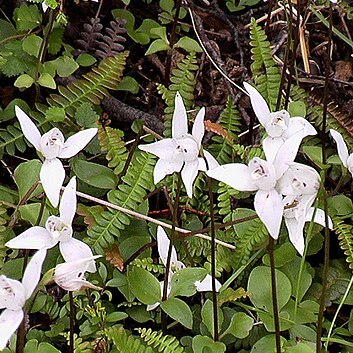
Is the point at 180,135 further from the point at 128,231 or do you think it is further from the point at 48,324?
the point at 48,324

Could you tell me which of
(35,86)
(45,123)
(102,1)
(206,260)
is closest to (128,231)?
(206,260)

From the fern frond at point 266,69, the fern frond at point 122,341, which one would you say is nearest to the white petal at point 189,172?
the fern frond at point 122,341

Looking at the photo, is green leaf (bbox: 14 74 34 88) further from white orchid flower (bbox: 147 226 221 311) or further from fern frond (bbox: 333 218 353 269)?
fern frond (bbox: 333 218 353 269)

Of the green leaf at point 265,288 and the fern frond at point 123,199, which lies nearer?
the green leaf at point 265,288

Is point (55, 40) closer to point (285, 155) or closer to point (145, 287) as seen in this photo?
point (145, 287)

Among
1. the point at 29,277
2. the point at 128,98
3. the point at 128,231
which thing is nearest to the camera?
the point at 29,277

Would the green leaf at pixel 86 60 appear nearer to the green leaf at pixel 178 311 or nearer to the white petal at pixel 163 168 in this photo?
the white petal at pixel 163 168

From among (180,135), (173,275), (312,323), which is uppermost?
(180,135)
